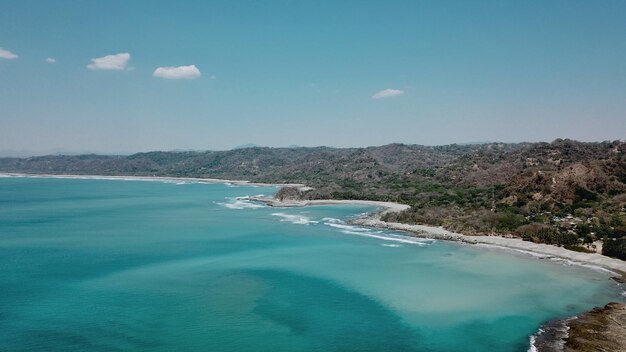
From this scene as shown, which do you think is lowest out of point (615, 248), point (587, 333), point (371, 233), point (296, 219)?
point (587, 333)

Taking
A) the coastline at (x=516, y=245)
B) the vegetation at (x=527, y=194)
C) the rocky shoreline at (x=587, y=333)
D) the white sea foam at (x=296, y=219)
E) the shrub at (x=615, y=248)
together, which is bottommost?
the rocky shoreline at (x=587, y=333)

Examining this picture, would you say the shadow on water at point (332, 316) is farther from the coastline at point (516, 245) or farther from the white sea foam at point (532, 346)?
the coastline at point (516, 245)

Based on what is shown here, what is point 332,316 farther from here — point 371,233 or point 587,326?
point 371,233

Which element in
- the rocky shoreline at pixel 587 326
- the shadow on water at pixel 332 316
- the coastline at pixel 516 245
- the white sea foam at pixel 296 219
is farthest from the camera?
the white sea foam at pixel 296 219

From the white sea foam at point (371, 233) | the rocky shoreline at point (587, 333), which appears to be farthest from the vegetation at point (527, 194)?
the rocky shoreline at point (587, 333)

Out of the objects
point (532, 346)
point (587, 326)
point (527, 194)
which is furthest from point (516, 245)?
point (532, 346)

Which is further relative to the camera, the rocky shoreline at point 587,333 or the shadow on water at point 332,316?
the shadow on water at point 332,316

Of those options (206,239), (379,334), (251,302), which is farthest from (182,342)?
(206,239)

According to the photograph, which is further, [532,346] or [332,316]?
[332,316]

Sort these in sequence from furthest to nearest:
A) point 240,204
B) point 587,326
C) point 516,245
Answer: point 240,204
point 516,245
point 587,326
